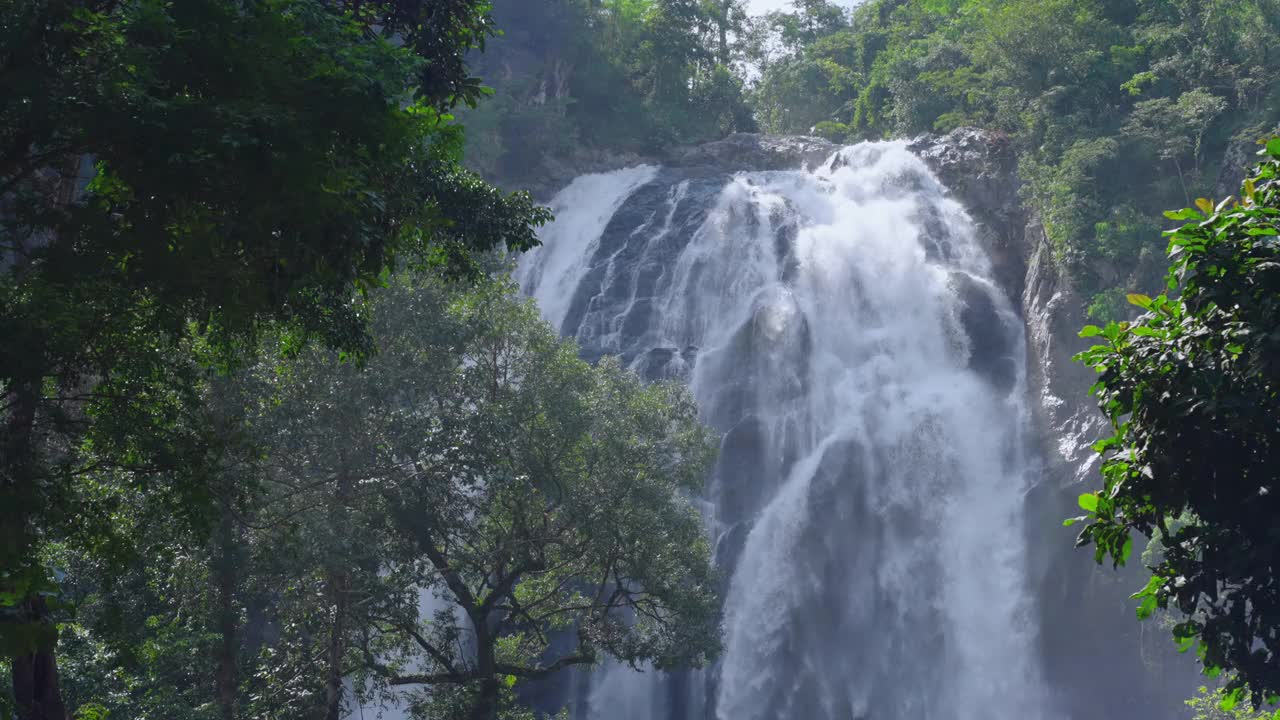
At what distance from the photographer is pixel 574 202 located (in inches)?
1503

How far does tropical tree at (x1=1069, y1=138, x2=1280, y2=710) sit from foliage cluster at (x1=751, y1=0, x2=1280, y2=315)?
71.1 feet

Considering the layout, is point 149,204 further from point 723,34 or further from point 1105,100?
point 723,34

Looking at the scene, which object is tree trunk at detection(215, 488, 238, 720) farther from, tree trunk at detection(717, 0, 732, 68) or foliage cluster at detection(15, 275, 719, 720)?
tree trunk at detection(717, 0, 732, 68)

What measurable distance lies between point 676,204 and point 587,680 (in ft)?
53.9

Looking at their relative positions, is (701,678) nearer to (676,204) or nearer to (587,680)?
(587,680)

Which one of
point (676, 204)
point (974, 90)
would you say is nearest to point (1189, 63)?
point (974, 90)

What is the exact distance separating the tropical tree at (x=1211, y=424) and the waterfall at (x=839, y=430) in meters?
18.8

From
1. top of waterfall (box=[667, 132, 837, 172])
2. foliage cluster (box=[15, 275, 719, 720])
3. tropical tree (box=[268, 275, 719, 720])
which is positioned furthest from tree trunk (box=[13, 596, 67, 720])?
top of waterfall (box=[667, 132, 837, 172])

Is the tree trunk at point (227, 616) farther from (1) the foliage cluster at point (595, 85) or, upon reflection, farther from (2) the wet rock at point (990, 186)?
(1) the foliage cluster at point (595, 85)

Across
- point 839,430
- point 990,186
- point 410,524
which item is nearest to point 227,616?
point 410,524

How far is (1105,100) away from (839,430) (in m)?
13.4

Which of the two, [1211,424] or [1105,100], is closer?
[1211,424]

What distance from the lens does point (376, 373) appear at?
14469 mm

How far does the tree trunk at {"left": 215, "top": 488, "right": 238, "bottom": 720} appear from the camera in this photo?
1219cm
